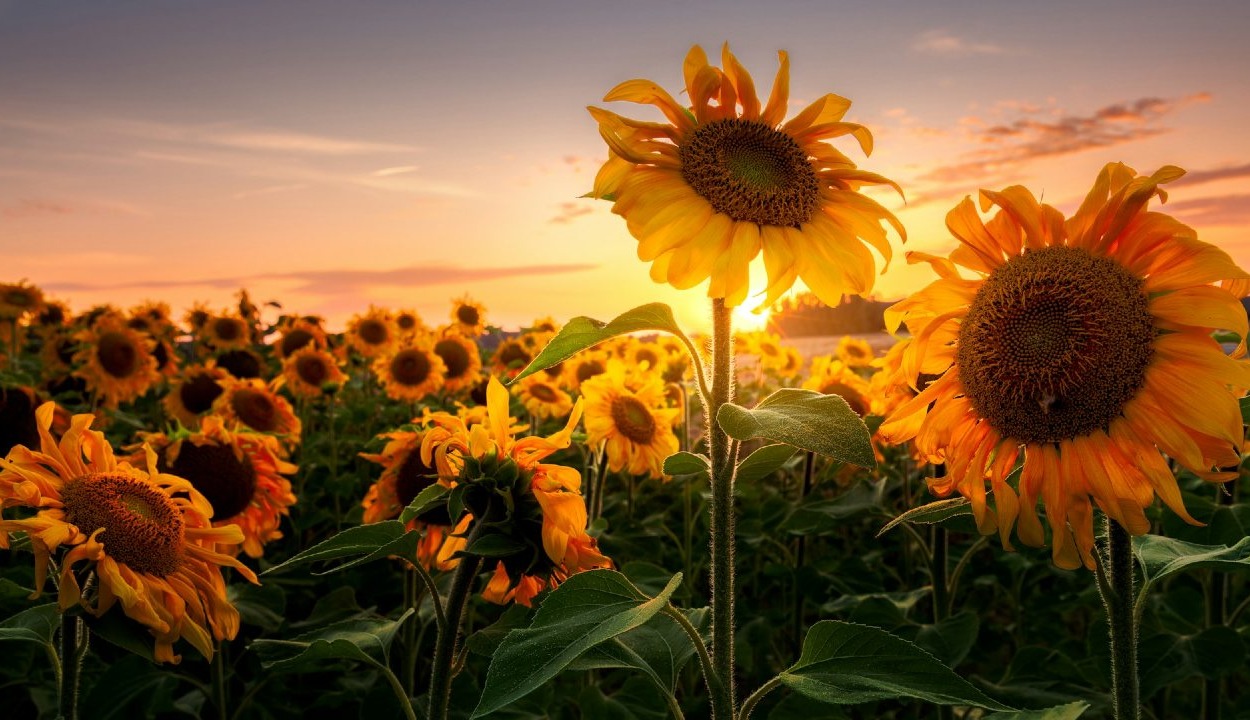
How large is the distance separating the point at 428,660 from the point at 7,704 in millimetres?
1492

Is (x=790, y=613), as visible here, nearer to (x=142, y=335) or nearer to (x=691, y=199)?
(x=691, y=199)

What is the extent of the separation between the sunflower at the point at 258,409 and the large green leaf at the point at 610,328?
3.47 metres

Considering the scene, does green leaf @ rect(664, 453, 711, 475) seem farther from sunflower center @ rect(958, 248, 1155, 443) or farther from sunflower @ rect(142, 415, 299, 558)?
sunflower @ rect(142, 415, 299, 558)

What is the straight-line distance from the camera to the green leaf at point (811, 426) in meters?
1.17

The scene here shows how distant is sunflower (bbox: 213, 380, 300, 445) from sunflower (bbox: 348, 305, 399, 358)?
2607 mm

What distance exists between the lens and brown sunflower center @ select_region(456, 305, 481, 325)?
7914 millimetres

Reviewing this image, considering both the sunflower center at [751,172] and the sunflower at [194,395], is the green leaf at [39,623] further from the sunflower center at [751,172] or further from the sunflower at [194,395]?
the sunflower at [194,395]

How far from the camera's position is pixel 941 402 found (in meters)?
1.59

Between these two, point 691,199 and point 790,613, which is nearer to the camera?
point 691,199

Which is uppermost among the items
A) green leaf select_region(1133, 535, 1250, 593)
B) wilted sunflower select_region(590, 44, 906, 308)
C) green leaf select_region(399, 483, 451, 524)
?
wilted sunflower select_region(590, 44, 906, 308)

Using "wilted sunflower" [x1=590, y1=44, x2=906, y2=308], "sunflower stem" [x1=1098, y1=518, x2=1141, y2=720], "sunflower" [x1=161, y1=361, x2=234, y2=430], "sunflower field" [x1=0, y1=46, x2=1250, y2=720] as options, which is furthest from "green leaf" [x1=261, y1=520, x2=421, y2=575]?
"sunflower" [x1=161, y1=361, x2=234, y2=430]

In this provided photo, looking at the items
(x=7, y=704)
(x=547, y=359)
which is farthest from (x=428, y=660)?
(x=547, y=359)

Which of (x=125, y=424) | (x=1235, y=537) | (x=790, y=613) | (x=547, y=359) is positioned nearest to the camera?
(x=547, y=359)

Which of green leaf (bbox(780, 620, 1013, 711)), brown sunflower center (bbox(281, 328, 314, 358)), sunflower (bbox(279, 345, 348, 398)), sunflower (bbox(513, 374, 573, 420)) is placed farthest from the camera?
brown sunflower center (bbox(281, 328, 314, 358))
